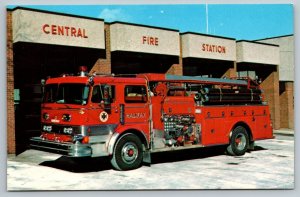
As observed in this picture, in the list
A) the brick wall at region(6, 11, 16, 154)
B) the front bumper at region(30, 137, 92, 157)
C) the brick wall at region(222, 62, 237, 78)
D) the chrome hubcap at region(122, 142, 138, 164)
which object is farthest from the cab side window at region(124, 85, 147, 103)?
the brick wall at region(222, 62, 237, 78)

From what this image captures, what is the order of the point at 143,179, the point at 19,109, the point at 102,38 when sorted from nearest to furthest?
the point at 143,179, the point at 102,38, the point at 19,109

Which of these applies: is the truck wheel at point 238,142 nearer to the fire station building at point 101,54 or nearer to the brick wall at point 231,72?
the fire station building at point 101,54

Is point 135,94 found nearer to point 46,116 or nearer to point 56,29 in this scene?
point 46,116

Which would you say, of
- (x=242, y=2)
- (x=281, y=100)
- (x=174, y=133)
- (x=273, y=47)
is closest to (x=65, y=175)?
(x=174, y=133)

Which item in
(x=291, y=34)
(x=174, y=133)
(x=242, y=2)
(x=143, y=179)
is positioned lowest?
(x=143, y=179)

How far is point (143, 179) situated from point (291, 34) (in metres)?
5.75

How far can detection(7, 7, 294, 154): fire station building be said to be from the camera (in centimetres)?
1241

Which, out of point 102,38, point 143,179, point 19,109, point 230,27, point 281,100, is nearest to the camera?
point 143,179

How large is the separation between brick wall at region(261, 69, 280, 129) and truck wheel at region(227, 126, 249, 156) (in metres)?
7.41

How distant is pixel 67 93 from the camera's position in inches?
407

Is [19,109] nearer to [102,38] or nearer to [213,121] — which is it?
[102,38]

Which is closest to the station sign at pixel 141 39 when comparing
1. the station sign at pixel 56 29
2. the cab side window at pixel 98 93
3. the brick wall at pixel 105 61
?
the brick wall at pixel 105 61

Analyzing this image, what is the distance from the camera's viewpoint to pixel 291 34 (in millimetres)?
11523

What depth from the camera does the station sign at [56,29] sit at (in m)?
12.2
